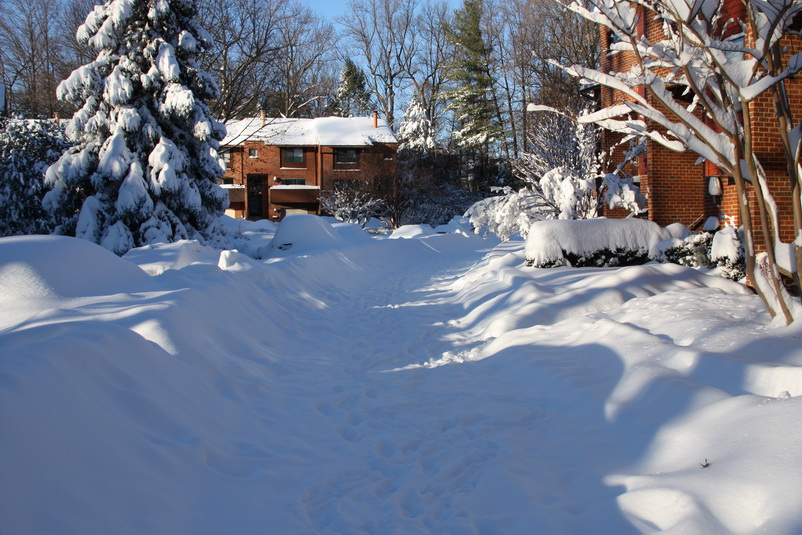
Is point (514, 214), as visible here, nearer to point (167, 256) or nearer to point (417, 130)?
point (167, 256)

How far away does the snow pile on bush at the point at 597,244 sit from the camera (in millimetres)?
11383

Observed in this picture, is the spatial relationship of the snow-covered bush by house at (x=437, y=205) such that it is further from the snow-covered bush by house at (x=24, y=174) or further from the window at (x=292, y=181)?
the snow-covered bush by house at (x=24, y=174)

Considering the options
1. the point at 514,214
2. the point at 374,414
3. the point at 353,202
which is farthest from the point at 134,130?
the point at 353,202

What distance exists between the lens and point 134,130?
576 inches

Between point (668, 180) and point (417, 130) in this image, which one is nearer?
point (668, 180)

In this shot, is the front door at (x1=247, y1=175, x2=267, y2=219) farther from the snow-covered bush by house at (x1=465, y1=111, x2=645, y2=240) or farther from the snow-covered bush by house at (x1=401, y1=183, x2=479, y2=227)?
the snow-covered bush by house at (x1=465, y1=111, x2=645, y2=240)

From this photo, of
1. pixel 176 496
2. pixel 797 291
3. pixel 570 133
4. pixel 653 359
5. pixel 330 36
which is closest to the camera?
pixel 176 496

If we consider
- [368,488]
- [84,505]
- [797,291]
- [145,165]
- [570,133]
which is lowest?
[368,488]

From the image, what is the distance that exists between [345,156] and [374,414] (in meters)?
37.6

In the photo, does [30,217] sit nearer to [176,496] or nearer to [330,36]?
[176,496]

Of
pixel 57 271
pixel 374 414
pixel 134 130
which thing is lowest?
pixel 374 414

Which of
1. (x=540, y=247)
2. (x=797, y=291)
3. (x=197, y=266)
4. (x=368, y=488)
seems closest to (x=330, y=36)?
(x=540, y=247)

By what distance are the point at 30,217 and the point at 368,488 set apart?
15.8 m

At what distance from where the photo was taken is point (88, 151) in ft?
48.1
